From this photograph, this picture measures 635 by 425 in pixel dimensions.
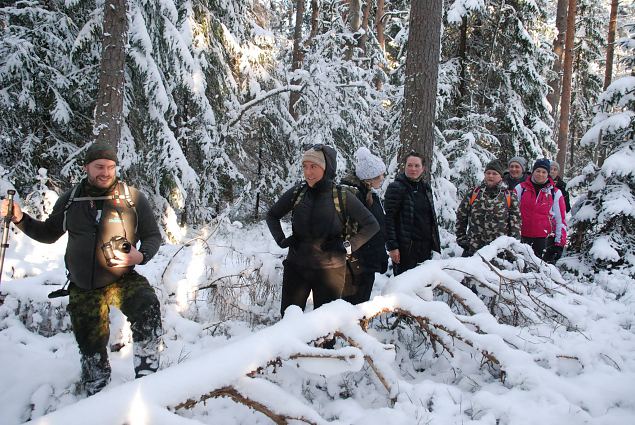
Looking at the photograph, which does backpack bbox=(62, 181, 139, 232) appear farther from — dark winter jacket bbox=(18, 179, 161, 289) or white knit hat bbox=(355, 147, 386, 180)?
white knit hat bbox=(355, 147, 386, 180)

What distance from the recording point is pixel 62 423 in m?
1.77

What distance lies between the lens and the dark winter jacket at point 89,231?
3.15m

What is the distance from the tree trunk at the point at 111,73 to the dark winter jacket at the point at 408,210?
5.50 m

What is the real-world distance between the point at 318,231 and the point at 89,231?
183 cm

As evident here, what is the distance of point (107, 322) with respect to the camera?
3.34m

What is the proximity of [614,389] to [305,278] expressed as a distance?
2.59 m

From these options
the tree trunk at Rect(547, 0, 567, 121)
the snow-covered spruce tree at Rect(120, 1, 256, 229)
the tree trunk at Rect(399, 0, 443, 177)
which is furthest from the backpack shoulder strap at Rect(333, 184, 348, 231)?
the tree trunk at Rect(547, 0, 567, 121)

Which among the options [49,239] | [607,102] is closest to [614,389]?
[49,239]

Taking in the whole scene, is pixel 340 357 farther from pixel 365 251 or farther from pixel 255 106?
pixel 255 106

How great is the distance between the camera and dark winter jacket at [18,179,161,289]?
3150mm

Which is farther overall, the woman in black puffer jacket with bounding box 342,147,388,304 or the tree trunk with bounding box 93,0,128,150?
the tree trunk with bounding box 93,0,128,150

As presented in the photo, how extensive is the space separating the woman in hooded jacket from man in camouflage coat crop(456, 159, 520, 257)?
2549mm

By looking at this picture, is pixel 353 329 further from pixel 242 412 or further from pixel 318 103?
pixel 318 103

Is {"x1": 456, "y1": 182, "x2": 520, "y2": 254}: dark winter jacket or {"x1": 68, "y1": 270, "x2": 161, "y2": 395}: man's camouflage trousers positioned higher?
{"x1": 456, "y1": 182, "x2": 520, "y2": 254}: dark winter jacket
